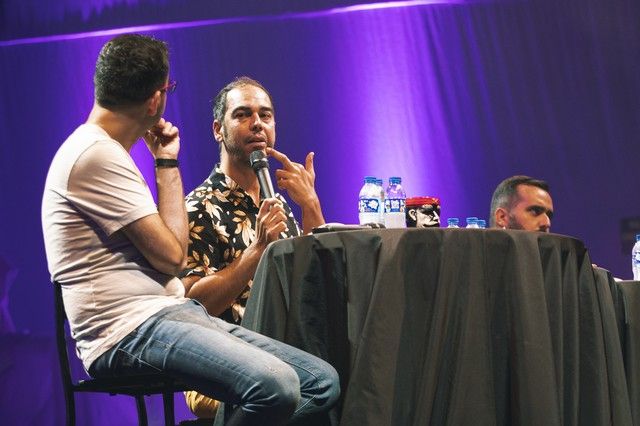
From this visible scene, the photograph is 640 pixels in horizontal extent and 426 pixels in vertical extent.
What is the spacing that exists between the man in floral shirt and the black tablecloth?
61 cm

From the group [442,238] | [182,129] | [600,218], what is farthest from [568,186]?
[442,238]

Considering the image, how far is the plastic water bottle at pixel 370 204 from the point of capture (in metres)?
2.57

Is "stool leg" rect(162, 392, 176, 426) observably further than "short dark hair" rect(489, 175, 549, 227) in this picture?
No

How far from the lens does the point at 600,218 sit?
439cm

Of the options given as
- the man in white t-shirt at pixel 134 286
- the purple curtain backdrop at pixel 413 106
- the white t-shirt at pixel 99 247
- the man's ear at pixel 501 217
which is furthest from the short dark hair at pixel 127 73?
the purple curtain backdrop at pixel 413 106

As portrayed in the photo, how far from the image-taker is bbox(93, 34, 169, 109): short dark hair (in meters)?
A: 2.09

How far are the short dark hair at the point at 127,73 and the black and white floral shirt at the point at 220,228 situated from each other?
719mm

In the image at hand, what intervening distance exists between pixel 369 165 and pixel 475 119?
0.55 meters

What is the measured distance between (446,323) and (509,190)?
2.23m

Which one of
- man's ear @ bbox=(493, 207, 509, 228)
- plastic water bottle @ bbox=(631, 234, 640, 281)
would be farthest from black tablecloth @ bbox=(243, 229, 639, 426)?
plastic water bottle @ bbox=(631, 234, 640, 281)

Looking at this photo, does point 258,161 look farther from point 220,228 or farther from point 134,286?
point 134,286

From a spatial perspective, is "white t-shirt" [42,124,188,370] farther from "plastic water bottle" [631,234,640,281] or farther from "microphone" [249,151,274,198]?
"plastic water bottle" [631,234,640,281]

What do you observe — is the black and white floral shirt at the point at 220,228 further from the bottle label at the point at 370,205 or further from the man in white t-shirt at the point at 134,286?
the man in white t-shirt at the point at 134,286

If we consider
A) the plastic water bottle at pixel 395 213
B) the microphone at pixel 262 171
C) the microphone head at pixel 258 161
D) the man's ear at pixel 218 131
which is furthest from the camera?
the man's ear at pixel 218 131
